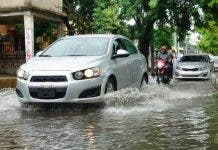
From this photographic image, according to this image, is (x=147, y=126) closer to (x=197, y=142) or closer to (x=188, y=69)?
(x=197, y=142)

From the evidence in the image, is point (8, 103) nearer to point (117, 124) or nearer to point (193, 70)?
point (117, 124)

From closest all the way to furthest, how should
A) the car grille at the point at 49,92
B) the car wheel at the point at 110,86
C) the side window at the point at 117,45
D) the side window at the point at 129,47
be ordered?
the car grille at the point at 49,92 < the car wheel at the point at 110,86 < the side window at the point at 117,45 < the side window at the point at 129,47

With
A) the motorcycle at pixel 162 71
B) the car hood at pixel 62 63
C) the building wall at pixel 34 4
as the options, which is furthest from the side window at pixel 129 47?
the building wall at pixel 34 4

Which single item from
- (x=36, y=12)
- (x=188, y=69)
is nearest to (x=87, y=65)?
(x=36, y=12)

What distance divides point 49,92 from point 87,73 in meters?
0.83

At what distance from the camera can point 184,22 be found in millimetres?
30734

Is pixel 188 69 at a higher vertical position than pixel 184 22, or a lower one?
lower

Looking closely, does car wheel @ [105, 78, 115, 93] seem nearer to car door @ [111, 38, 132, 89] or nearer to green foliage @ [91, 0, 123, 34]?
car door @ [111, 38, 132, 89]

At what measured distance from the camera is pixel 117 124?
874cm

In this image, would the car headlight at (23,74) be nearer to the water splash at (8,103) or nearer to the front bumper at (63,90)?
the front bumper at (63,90)

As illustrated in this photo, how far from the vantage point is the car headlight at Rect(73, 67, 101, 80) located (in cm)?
1041

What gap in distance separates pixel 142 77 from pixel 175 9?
53.7 feet

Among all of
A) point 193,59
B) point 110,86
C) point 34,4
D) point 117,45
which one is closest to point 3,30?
point 34,4

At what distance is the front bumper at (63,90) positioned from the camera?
33.8 feet
